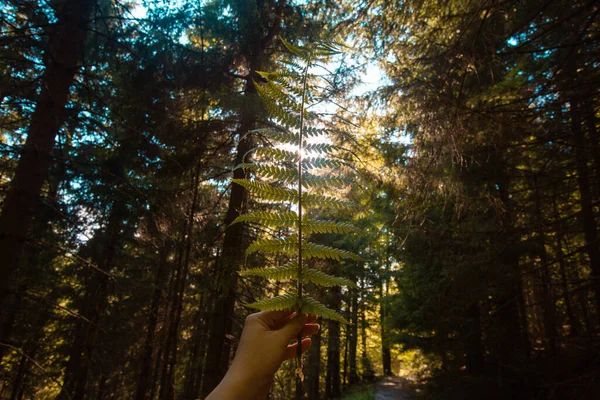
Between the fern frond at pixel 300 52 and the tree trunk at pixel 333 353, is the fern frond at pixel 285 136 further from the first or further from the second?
the tree trunk at pixel 333 353

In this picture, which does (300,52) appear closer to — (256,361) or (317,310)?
(317,310)

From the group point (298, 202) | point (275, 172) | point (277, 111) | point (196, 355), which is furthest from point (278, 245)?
point (196, 355)

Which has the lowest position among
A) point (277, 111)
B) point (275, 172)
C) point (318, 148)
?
point (275, 172)

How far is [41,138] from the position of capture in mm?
4312

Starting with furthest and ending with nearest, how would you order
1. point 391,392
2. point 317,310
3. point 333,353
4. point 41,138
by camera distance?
1. point 333,353
2. point 391,392
3. point 41,138
4. point 317,310

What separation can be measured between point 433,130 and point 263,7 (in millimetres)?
4612

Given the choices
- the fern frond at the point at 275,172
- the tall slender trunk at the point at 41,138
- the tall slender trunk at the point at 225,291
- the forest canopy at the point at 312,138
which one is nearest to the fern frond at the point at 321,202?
the fern frond at the point at 275,172

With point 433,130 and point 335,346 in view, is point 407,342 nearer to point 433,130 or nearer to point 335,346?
point 335,346

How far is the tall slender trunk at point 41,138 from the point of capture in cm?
395

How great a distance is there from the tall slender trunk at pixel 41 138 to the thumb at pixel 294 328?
4.44m

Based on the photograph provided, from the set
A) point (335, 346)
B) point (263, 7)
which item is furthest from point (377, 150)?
point (335, 346)

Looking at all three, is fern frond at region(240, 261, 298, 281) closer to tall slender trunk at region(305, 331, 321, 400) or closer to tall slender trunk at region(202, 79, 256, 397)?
tall slender trunk at region(202, 79, 256, 397)

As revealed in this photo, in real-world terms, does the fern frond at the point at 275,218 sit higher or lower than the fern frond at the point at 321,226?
higher

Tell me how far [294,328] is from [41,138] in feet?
16.1
